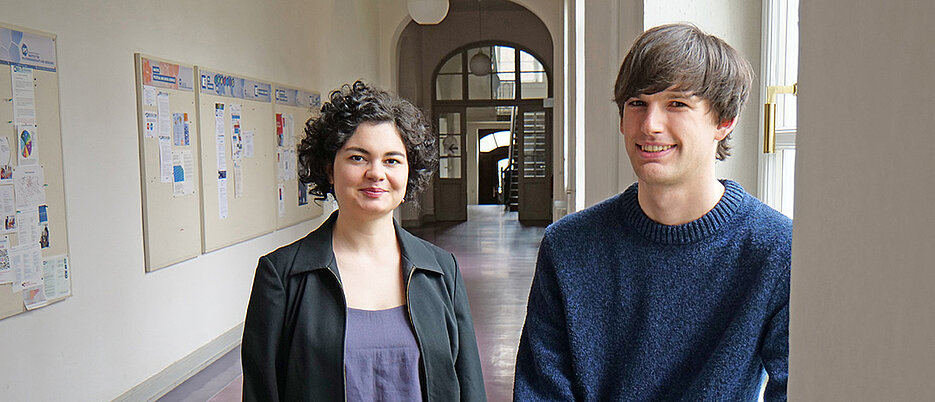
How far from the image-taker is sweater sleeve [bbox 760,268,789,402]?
1152 millimetres

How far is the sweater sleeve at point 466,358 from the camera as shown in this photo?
6.49 ft

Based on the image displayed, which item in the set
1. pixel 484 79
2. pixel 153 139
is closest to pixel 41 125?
pixel 153 139

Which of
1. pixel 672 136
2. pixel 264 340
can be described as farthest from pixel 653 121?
pixel 264 340

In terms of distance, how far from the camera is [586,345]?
1339 mm

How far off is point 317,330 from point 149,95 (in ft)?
11.6

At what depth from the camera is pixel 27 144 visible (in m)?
3.58

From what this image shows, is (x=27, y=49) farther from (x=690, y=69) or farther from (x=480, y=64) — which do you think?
(x=480, y=64)

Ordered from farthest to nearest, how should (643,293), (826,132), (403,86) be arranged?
(403,86), (643,293), (826,132)

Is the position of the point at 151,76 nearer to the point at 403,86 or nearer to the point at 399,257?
the point at 399,257

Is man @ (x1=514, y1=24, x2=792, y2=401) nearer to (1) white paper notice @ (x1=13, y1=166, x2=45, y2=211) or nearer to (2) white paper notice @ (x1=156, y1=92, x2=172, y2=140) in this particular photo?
(1) white paper notice @ (x1=13, y1=166, x2=45, y2=211)

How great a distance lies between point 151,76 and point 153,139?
412 millimetres

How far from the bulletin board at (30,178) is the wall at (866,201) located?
12.4 ft

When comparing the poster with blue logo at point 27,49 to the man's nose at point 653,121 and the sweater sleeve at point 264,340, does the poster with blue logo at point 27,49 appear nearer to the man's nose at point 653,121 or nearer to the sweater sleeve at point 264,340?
the sweater sleeve at point 264,340

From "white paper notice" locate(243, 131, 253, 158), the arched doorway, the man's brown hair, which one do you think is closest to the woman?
the man's brown hair
